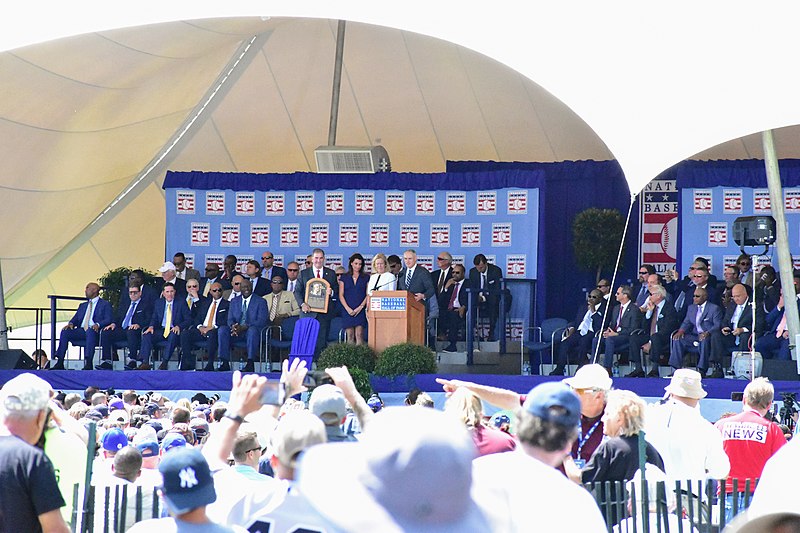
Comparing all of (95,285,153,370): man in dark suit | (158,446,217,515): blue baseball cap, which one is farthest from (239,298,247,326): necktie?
(158,446,217,515): blue baseball cap

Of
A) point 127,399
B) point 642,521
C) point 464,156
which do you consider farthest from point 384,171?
point 642,521

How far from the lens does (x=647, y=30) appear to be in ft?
38.0

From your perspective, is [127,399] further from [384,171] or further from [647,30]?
[384,171]

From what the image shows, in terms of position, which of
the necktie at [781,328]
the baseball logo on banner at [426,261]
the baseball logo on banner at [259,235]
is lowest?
the necktie at [781,328]

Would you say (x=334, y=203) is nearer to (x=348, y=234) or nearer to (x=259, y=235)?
(x=348, y=234)

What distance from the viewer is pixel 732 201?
15.2 meters

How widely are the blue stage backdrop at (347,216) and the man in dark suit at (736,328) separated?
3.39 m

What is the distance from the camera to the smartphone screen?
3607 millimetres

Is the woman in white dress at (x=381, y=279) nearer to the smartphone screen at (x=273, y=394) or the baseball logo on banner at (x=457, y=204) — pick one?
the baseball logo on banner at (x=457, y=204)

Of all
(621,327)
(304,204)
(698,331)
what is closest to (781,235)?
(698,331)

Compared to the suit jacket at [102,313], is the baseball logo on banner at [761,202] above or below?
above

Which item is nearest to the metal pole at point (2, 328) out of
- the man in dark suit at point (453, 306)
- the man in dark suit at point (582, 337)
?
the man in dark suit at point (453, 306)

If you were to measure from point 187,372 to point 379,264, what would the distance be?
258 centimetres

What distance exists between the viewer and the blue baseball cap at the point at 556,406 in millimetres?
2709
